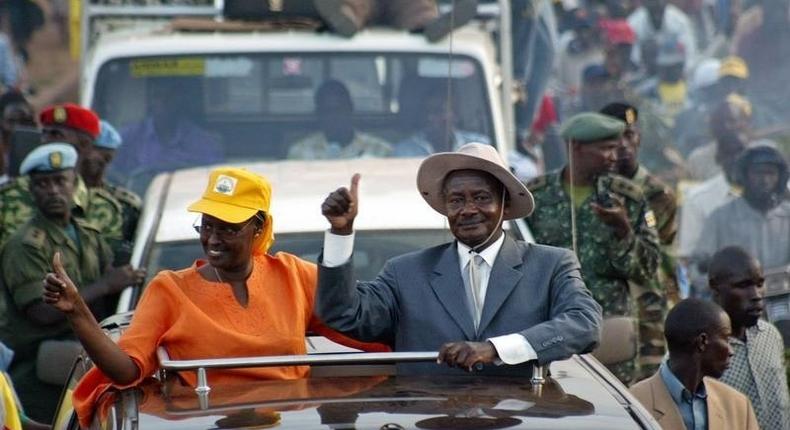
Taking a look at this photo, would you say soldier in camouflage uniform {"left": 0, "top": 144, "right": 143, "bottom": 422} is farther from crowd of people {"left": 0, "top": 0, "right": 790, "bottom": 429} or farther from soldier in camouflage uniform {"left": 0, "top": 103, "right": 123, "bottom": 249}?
soldier in camouflage uniform {"left": 0, "top": 103, "right": 123, "bottom": 249}

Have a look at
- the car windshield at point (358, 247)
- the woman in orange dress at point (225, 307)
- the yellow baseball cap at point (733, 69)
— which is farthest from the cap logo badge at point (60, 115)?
the yellow baseball cap at point (733, 69)

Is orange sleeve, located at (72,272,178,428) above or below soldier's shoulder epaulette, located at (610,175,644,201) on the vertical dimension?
below

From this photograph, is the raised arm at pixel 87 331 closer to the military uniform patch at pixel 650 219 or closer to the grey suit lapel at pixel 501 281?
the grey suit lapel at pixel 501 281

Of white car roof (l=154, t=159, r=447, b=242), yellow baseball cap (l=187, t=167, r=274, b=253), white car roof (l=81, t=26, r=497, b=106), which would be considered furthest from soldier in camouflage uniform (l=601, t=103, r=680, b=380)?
yellow baseball cap (l=187, t=167, r=274, b=253)

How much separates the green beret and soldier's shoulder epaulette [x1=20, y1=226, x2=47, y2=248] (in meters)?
2.21

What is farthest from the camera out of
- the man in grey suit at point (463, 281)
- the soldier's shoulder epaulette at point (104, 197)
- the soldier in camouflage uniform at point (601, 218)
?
the soldier's shoulder epaulette at point (104, 197)

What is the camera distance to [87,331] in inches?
192

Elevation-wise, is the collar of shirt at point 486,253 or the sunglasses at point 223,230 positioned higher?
the sunglasses at point 223,230

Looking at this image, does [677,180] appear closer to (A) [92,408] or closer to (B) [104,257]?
(B) [104,257]

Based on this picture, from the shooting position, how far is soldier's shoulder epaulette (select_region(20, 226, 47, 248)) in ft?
24.3

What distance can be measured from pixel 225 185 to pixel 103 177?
3.72 metres

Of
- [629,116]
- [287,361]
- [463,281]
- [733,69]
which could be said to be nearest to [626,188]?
[629,116]

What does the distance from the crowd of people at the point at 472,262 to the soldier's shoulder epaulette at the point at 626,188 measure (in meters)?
0.01

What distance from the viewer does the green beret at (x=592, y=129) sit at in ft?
26.1
